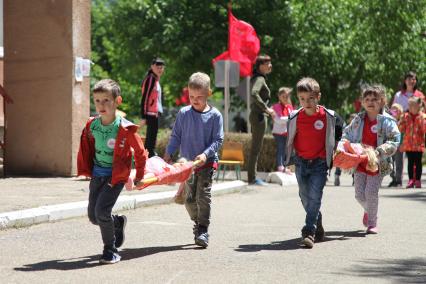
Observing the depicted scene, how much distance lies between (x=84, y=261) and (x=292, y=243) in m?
2.26

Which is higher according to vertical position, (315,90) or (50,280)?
(315,90)

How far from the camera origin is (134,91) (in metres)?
53.6

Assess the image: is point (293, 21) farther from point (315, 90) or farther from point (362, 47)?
point (315, 90)

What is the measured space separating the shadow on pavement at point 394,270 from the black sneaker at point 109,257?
1.79m

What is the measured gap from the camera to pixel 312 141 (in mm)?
9953

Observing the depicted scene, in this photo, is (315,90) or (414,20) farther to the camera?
(414,20)

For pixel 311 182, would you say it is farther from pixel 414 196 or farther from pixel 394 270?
pixel 414 196

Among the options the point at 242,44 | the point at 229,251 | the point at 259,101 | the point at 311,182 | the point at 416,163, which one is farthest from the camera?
the point at 242,44

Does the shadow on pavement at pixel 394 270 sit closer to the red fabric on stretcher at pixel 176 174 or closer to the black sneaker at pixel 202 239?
the black sneaker at pixel 202 239

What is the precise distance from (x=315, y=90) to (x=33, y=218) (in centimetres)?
318

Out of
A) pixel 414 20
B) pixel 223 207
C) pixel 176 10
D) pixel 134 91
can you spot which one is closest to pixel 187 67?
pixel 176 10

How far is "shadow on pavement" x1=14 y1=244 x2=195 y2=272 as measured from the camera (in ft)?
26.5

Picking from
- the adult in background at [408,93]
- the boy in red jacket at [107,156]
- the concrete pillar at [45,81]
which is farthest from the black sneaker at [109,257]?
the adult in background at [408,93]

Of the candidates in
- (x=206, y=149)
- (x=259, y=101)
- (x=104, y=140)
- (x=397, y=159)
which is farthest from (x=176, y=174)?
(x=397, y=159)
